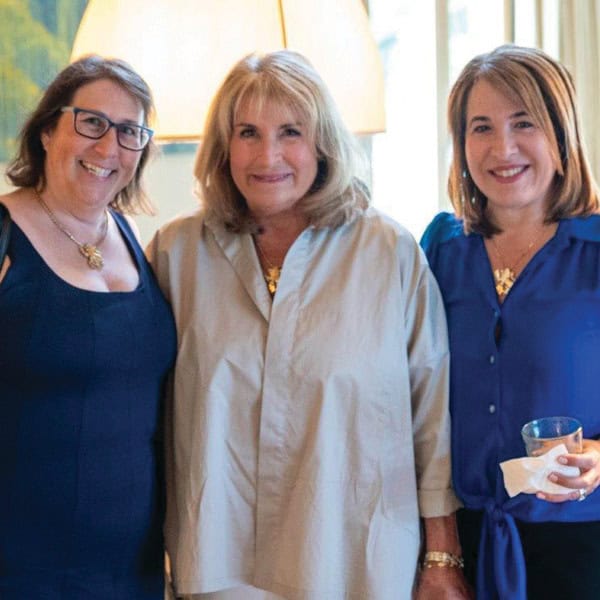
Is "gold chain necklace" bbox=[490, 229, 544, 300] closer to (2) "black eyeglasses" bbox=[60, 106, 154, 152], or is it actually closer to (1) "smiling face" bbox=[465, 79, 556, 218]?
(1) "smiling face" bbox=[465, 79, 556, 218]

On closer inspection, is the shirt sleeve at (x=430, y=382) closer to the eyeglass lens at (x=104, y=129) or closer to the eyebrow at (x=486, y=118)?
the eyebrow at (x=486, y=118)

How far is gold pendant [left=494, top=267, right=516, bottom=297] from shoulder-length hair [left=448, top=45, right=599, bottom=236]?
0.42 feet

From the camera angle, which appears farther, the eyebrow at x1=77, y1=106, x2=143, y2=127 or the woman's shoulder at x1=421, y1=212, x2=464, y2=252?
the woman's shoulder at x1=421, y1=212, x2=464, y2=252

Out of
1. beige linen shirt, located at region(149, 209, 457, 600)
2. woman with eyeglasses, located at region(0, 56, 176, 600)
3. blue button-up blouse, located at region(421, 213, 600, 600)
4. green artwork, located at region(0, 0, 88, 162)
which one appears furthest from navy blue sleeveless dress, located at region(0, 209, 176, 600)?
green artwork, located at region(0, 0, 88, 162)

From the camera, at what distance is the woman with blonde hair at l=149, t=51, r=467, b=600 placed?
5.51ft

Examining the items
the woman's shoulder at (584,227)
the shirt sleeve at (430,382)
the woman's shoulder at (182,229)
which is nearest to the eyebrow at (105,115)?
the woman's shoulder at (182,229)

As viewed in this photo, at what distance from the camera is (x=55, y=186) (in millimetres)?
1718

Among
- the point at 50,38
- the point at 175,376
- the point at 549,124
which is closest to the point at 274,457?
the point at 175,376

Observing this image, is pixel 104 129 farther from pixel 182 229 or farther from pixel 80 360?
pixel 80 360

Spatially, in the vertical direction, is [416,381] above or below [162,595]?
above

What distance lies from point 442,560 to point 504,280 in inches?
21.2

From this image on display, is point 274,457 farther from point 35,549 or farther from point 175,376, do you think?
point 35,549

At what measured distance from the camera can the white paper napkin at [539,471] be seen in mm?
1485

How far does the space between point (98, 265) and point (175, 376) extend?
0.25 m
